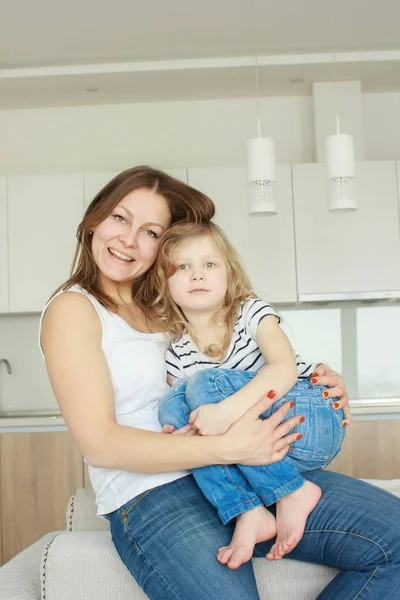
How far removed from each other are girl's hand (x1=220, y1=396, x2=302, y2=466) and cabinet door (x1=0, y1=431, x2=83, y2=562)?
9.13 ft

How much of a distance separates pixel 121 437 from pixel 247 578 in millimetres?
363

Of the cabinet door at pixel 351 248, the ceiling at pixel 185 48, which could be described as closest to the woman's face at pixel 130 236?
the ceiling at pixel 185 48

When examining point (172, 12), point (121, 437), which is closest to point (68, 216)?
point (172, 12)

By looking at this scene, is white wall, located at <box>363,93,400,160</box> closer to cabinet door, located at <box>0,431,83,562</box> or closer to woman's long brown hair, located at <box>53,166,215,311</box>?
cabinet door, located at <box>0,431,83,562</box>

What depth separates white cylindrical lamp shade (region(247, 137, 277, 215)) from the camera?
3.02 metres

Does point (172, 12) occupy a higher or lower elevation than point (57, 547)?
higher

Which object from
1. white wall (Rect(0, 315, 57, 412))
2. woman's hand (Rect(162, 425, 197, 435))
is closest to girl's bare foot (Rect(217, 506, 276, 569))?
woman's hand (Rect(162, 425, 197, 435))

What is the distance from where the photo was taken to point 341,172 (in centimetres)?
305

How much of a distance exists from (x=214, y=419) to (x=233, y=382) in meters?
0.12

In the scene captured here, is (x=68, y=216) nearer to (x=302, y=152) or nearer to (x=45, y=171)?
(x=45, y=171)

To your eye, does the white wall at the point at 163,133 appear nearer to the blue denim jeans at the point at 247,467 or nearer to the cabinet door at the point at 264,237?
the cabinet door at the point at 264,237

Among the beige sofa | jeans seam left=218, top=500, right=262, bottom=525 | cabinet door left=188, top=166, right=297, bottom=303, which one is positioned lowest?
the beige sofa

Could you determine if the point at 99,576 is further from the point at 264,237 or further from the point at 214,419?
the point at 264,237

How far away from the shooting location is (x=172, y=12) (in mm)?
3771
